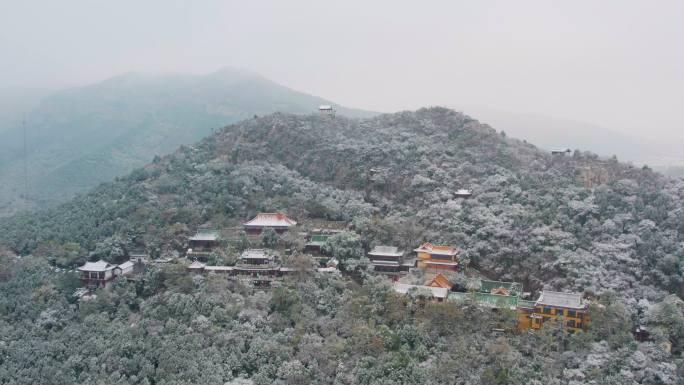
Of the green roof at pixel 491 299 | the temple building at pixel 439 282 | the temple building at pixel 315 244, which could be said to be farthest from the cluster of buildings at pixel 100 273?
the green roof at pixel 491 299

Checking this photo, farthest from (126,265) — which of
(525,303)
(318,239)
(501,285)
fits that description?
(525,303)

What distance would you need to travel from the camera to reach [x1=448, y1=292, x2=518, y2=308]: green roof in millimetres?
20516

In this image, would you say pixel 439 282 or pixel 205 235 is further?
pixel 205 235

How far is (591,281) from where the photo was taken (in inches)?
834

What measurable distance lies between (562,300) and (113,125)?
208 feet

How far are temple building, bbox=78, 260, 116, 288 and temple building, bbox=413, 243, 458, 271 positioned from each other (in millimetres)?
13526

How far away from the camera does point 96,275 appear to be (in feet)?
81.5

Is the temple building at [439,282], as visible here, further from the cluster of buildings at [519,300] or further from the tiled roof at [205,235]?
the tiled roof at [205,235]

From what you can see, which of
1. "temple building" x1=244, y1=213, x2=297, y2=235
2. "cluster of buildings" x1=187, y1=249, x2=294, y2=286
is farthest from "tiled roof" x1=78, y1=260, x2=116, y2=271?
"temple building" x1=244, y1=213, x2=297, y2=235

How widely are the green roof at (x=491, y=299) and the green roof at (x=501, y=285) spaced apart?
786mm

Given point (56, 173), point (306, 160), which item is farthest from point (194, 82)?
point (306, 160)

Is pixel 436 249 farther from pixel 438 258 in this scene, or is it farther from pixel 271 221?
pixel 271 221

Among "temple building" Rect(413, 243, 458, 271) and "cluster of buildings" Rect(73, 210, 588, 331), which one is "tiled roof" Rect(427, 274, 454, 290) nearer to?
"cluster of buildings" Rect(73, 210, 588, 331)

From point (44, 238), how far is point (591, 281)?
25.3 m
